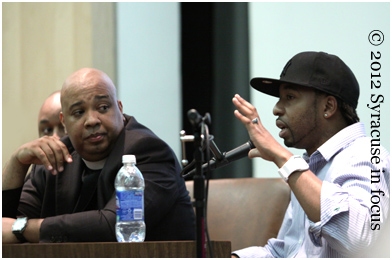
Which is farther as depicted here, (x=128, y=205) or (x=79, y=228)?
(x=79, y=228)

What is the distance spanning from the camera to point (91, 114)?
2277mm

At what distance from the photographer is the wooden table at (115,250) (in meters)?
1.49

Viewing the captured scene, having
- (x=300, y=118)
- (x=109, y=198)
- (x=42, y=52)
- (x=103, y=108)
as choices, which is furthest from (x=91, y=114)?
(x=42, y=52)

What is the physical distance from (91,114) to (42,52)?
212cm

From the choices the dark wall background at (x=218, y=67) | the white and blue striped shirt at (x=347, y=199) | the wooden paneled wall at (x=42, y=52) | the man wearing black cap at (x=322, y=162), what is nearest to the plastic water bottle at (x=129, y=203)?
the man wearing black cap at (x=322, y=162)

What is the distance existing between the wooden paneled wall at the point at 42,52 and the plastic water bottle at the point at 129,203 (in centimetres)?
216

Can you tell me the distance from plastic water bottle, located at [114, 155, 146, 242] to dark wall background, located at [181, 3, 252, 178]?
1796 millimetres

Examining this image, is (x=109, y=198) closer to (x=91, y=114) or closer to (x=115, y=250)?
(x=91, y=114)

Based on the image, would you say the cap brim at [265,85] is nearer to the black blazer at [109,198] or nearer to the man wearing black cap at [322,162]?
the man wearing black cap at [322,162]

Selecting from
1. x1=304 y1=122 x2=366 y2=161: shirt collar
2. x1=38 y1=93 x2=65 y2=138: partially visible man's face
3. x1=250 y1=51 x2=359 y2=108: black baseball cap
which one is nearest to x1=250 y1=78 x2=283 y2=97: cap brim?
x1=250 y1=51 x2=359 y2=108: black baseball cap

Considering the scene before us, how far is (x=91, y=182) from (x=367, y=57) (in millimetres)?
1734

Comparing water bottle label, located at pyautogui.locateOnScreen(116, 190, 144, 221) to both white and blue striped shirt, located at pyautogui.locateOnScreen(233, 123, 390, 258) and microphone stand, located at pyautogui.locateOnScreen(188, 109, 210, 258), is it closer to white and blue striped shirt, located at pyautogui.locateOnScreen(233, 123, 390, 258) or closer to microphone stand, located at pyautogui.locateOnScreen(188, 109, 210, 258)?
microphone stand, located at pyautogui.locateOnScreen(188, 109, 210, 258)

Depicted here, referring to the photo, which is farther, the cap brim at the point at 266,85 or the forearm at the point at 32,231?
the cap brim at the point at 266,85

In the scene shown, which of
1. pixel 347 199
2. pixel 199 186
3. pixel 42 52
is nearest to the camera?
pixel 199 186
